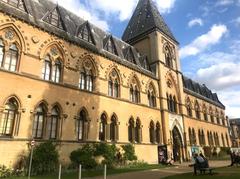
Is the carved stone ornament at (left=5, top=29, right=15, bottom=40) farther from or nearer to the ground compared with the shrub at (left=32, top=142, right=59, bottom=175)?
farther from the ground

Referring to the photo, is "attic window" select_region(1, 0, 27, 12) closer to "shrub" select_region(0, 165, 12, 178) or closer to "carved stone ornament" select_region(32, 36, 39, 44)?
"carved stone ornament" select_region(32, 36, 39, 44)

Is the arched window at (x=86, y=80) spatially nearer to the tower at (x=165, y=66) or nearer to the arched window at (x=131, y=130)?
the arched window at (x=131, y=130)

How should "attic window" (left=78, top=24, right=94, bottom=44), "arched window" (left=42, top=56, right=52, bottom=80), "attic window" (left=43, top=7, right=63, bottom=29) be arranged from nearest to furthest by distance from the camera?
"arched window" (left=42, top=56, right=52, bottom=80)
"attic window" (left=43, top=7, right=63, bottom=29)
"attic window" (left=78, top=24, right=94, bottom=44)

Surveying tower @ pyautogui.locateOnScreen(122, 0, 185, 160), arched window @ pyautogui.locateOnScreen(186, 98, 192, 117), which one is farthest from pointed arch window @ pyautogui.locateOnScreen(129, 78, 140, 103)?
arched window @ pyautogui.locateOnScreen(186, 98, 192, 117)

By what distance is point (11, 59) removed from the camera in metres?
17.6

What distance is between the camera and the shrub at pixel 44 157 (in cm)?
1634

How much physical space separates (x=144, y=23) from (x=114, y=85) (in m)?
16.9

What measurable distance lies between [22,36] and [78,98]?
7072mm

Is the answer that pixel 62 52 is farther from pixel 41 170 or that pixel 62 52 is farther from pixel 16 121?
pixel 41 170

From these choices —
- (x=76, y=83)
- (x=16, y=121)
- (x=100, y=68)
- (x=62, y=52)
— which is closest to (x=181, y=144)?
(x=100, y=68)

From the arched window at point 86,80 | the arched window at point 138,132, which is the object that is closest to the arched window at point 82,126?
the arched window at point 86,80

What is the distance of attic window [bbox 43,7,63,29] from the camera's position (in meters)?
21.8

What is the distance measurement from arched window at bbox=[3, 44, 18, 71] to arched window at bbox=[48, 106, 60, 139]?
463 cm

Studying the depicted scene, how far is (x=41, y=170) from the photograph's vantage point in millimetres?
16938
